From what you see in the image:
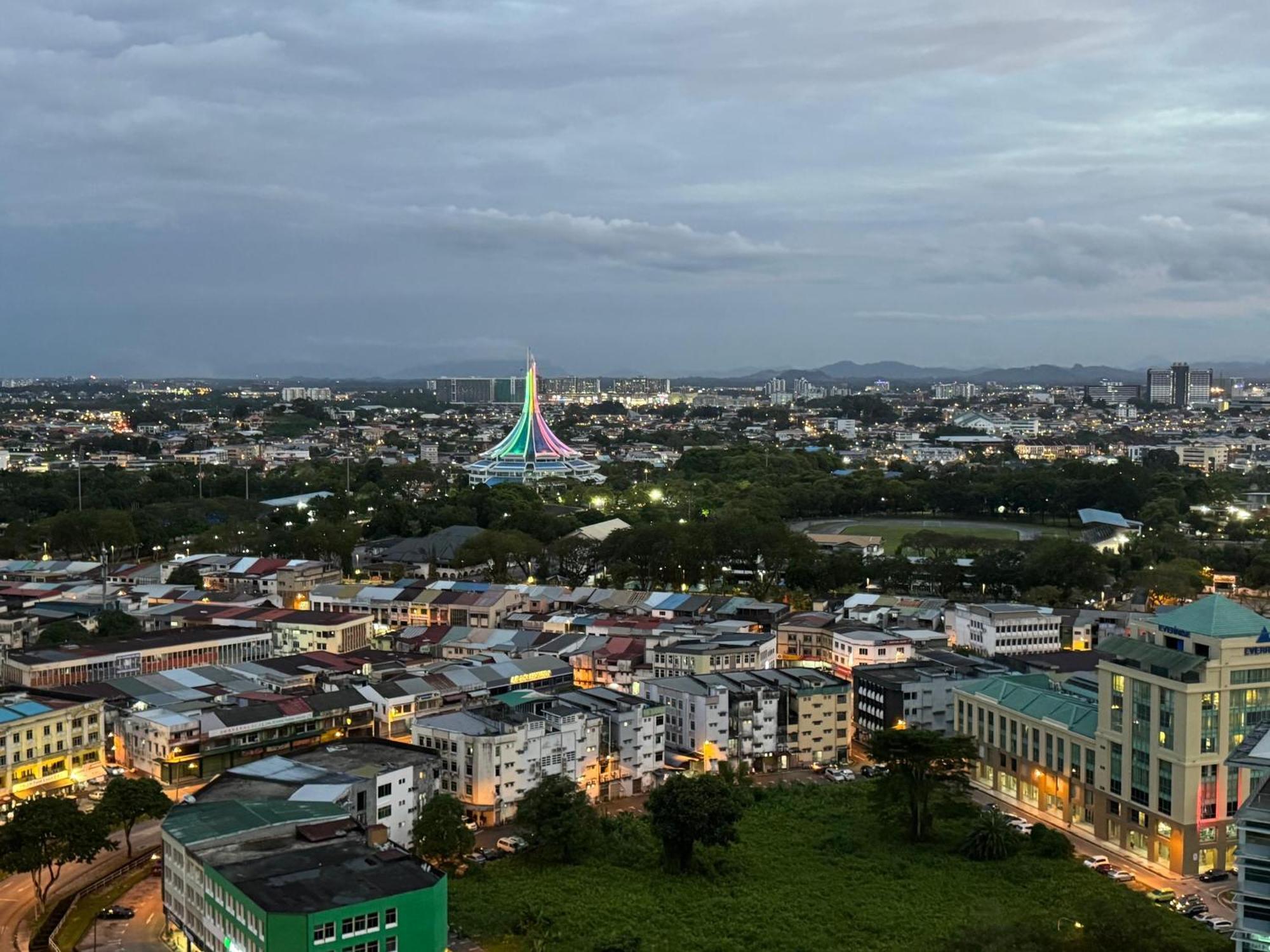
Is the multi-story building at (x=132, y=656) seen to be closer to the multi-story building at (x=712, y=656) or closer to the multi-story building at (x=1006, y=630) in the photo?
the multi-story building at (x=712, y=656)

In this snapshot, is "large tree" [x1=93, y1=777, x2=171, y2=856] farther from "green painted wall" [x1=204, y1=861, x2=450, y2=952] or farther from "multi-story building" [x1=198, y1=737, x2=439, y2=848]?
"green painted wall" [x1=204, y1=861, x2=450, y2=952]

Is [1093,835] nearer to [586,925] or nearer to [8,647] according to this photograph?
[586,925]

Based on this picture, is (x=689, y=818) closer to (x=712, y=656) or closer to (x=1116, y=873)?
(x=1116, y=873)

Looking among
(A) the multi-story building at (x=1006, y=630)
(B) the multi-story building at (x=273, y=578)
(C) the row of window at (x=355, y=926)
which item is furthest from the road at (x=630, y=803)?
(B) the multi-story building at (x=273, y=578)

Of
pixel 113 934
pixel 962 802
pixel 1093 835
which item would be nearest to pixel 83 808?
pixel 113 934

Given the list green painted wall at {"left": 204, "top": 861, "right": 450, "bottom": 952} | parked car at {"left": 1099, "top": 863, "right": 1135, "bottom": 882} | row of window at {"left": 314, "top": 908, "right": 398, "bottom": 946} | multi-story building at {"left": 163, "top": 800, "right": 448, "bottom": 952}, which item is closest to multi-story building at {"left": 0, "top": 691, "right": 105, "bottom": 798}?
multi-story building at {"left": 163, "top": 800, "right": 448, "bottom": 952}

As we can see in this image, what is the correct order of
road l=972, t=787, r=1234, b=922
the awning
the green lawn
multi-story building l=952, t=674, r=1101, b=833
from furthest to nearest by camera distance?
the awning < multi-story building l=952, t=674, r=1101, b=833 < road l=972, t=787, r=1234, b=922 < the green lawn
